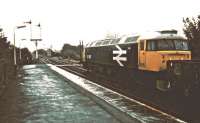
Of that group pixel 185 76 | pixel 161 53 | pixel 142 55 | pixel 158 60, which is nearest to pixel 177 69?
pixel 185 76

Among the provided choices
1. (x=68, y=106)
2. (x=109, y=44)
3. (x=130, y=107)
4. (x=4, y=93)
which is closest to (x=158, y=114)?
(x=130, y=107)

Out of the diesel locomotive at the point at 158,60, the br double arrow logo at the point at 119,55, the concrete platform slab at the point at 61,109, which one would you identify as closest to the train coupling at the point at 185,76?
the diesel locomotive at the point at 158,60

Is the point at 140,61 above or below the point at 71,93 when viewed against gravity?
above

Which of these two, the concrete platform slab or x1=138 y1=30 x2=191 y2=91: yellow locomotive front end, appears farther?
x1=138 y1=30 x2=191 y2=91: yellow locomotive front end

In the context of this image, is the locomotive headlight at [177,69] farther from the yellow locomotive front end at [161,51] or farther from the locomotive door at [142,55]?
the locomotive door at [142,55]

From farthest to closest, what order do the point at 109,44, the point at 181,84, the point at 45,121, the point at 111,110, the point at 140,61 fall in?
the point at 109,44
the point at 140,61
the point at 181,84
the point at 111,110
the point at 45,121

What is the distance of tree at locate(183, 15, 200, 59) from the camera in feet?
70.6

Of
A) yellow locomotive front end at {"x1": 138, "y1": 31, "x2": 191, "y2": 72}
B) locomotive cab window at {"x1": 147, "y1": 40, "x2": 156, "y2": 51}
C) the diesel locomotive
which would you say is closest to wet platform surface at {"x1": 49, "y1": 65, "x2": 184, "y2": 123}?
the diesel locomotive

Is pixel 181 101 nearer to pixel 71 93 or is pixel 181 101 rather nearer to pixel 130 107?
pixel 130 107

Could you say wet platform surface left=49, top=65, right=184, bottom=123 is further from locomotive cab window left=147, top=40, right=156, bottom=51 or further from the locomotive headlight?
locomotive cab window left=147, top=40, right=156, bottom=51

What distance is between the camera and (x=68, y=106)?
14477mm

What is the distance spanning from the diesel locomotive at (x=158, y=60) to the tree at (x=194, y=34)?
1.28m

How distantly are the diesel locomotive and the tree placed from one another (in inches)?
50.3

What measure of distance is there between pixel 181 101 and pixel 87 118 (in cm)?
611
